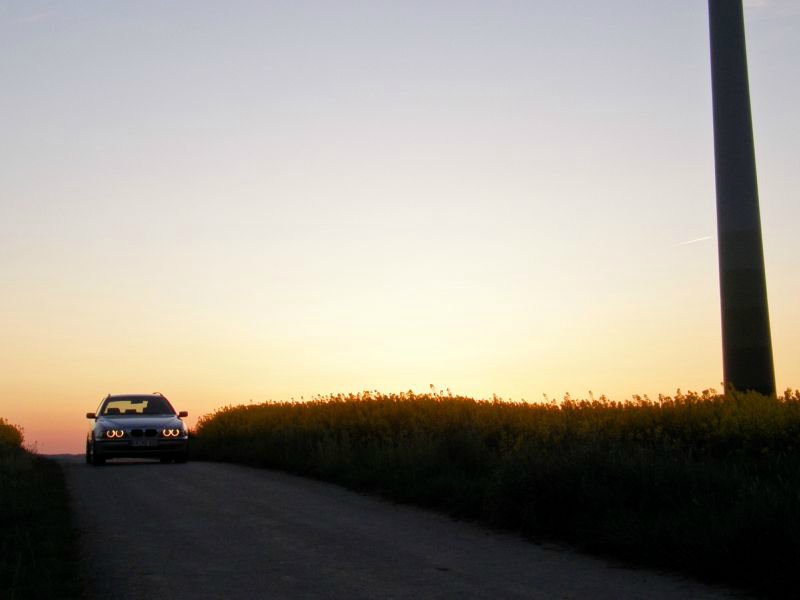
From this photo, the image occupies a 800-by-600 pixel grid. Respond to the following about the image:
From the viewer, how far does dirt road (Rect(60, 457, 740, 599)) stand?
785cm

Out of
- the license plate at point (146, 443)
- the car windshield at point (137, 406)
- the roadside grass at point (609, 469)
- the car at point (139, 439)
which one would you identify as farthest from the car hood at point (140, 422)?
the roadside grass at point (609, 469)

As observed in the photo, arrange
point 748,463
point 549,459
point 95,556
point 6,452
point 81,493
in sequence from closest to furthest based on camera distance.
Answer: point 95,556 < point 549,459 < point 748,463 < point 81,493 < point 6,452

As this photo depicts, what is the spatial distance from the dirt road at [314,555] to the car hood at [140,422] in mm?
7687

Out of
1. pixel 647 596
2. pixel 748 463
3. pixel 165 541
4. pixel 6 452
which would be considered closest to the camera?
pixel 647 596

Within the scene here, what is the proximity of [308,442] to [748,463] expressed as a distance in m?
10.2

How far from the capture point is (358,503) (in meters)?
13.9

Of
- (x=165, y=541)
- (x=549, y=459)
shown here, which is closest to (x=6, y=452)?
(x=165, y=541)

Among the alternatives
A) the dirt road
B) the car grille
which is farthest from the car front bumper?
the dirt road

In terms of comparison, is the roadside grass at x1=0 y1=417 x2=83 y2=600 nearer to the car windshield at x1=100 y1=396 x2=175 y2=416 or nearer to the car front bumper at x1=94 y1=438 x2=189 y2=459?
the car front bumper at x1=94 y1=438 x2=189 y2=459

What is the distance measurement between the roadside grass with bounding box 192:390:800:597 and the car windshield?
3214 millimetres

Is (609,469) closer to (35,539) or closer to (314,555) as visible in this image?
(314,555)

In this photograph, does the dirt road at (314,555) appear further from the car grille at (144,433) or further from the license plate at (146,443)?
the car grille at (144,433)

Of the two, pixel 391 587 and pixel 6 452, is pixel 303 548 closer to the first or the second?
pixel 391 587

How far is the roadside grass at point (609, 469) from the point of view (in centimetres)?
850
